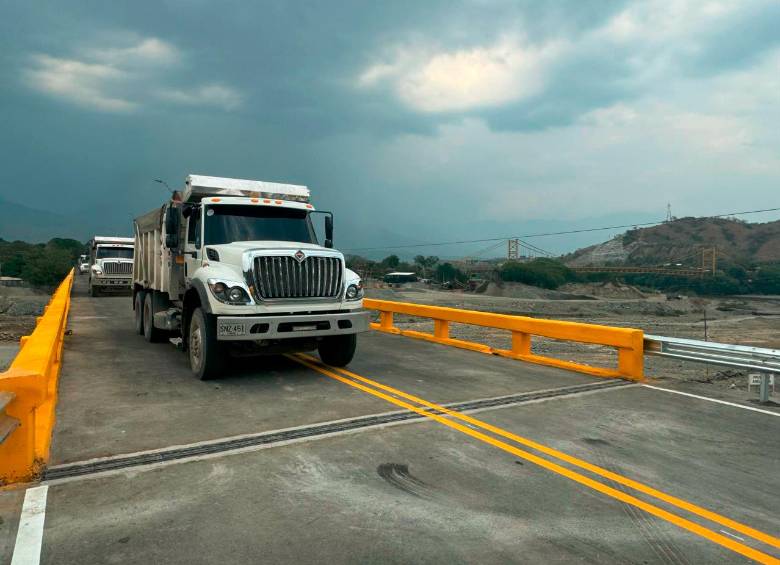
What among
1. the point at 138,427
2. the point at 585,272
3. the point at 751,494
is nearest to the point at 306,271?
the point at 138,427

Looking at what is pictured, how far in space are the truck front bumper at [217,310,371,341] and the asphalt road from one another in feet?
2.43

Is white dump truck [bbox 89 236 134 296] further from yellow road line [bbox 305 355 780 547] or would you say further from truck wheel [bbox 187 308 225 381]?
yellow road line [bbox 305 355 780 547]

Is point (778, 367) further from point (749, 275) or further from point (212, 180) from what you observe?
point (749, 275)

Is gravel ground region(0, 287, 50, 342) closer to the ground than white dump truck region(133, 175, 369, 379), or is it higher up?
closer to the ground

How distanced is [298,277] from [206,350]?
5.35 ft

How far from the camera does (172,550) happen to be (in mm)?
3434

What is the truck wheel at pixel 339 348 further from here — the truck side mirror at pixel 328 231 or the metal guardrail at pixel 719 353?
the metal guardrail at pixel 719 353

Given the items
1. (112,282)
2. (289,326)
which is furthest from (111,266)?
(289,326)

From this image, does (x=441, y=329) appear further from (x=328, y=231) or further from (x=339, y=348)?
(x=339, y=348)

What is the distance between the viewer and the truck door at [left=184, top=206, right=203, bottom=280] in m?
8.92

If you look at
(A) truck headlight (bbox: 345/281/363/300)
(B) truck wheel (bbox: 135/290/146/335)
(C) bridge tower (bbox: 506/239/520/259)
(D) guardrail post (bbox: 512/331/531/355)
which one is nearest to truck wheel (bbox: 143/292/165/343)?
(B) truck wheel (bbox: 135/290/146/335)

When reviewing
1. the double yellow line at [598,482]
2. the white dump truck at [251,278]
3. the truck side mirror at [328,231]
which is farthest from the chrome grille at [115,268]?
the double yellow line at [598,482]

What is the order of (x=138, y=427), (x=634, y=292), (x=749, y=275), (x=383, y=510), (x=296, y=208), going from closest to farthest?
(x=383, y=510), (x=138, y=427), (x=296, y=208), (x=634, y=292), (x=749, y=275)

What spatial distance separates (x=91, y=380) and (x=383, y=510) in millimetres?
5889
